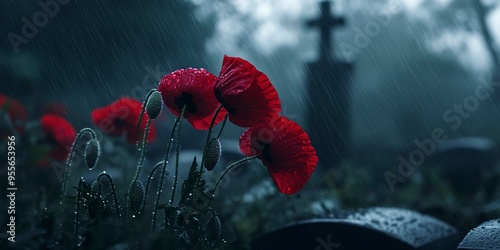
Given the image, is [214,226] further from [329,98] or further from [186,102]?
[329,98]

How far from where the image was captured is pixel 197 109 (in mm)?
1621

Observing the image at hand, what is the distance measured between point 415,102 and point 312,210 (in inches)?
439

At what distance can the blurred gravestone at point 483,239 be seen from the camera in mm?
1634

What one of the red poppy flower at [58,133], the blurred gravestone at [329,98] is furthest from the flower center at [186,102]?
the blurred gravestone at [329,98]

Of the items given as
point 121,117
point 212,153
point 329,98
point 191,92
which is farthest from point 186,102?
point 329,98

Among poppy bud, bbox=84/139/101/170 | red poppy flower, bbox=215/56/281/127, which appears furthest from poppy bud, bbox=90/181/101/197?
red poppy flower, bbox=215/56/281/127

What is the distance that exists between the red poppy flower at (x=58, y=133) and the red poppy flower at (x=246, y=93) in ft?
4.54

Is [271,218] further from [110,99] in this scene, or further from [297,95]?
[297,95]

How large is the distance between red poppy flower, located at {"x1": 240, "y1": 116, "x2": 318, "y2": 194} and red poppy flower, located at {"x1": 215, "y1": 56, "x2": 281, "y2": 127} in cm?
6

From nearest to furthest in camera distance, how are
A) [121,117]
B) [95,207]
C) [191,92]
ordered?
1. [95,207]
2. [191,92]
3. [121,117]

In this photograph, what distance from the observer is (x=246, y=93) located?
1.51 metres

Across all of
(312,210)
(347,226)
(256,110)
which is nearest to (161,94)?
(256,110)

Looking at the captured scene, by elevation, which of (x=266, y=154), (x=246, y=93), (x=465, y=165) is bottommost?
(x=465, y=165)

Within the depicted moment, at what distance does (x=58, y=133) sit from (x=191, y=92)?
1469mm
